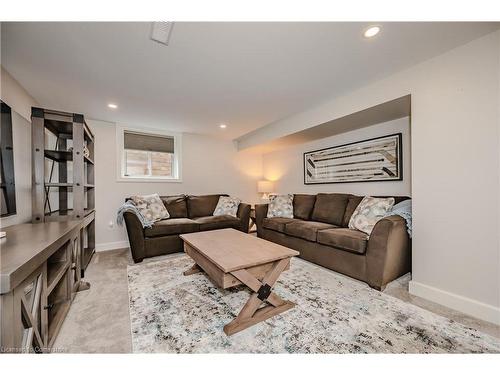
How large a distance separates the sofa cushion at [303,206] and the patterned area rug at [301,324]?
1.44 m

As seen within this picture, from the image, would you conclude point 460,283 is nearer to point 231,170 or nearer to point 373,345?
point 373,345

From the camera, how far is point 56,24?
4.70 feet

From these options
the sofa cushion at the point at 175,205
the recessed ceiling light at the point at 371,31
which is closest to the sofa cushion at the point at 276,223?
the sofa cushion at the point at 175,205

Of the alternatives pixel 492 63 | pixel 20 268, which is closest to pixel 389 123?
pixel 492 63

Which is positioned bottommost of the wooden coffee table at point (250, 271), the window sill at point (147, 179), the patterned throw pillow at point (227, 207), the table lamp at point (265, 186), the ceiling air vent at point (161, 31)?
the wooden coffee table at point (250, 271)

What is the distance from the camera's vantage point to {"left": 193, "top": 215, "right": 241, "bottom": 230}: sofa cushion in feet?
11.2

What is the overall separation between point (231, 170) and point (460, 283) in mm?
4050

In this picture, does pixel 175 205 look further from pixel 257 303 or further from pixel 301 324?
pixel 301 324

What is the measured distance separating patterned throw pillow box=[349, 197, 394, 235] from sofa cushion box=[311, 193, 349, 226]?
438mm

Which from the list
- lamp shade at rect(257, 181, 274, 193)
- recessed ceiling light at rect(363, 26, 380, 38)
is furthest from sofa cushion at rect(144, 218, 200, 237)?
recessed ceiling light at rect(363, 26, 380, 38)

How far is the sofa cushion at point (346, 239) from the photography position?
218 centimetres

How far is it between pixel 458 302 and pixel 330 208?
1694 millimetres

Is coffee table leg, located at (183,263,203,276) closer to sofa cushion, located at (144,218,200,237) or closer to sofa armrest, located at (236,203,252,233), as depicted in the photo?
sofa cushion, located at (144,218,200,237)

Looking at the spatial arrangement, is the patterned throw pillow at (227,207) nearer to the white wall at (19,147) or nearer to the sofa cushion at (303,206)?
the sofa cushion at (303,206)
